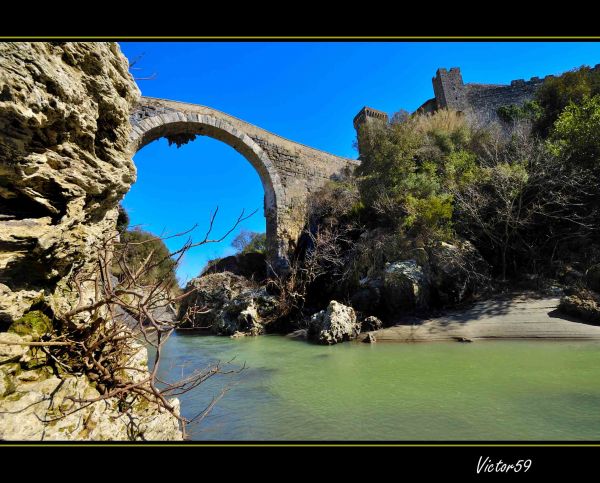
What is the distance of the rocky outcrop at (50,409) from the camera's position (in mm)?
1332

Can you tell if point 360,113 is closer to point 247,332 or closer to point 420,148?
point 420,148

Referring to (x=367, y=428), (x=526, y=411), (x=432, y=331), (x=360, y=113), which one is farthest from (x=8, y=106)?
(x=360, y=113)

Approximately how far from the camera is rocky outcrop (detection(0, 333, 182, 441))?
52.4 inches

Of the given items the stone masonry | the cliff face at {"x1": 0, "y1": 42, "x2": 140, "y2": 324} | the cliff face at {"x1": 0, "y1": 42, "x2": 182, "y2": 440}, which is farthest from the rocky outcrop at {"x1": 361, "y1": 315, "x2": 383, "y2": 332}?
the stone masonry

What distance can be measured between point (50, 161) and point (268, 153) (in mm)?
13059

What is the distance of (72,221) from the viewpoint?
6.41ft

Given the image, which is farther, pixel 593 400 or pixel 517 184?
pixel 517 184

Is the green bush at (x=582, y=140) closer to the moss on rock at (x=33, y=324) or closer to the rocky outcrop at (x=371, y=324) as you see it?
the rocky outcrop at (x=371, y=324)

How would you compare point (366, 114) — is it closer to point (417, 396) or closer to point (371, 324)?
point (371, 324)

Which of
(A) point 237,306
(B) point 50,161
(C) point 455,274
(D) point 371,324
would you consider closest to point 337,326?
(D) point 371,324

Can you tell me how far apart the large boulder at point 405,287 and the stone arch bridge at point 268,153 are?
5.70 meters

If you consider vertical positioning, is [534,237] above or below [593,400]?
above
